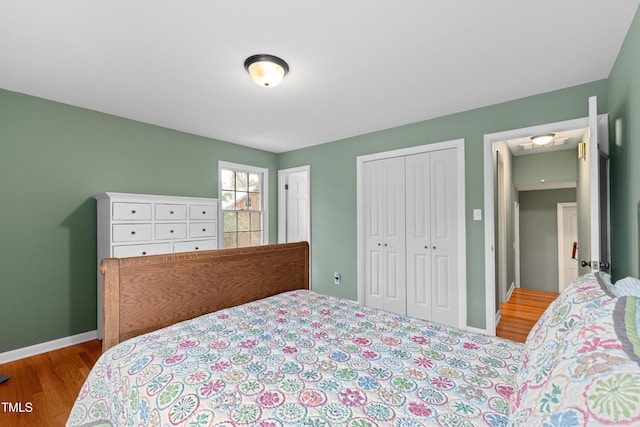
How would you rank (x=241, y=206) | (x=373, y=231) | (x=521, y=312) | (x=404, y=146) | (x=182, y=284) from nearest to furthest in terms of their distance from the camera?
(x=182, y=284), (x=404, y=146), (x=373, y=231), (x=521, y=312), (x=241, y=206)

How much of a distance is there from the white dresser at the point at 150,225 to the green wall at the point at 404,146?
1648 millimetres

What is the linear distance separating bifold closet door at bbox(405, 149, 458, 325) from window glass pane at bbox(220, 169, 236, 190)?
258cm

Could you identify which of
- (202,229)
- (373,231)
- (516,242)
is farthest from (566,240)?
(202,229)

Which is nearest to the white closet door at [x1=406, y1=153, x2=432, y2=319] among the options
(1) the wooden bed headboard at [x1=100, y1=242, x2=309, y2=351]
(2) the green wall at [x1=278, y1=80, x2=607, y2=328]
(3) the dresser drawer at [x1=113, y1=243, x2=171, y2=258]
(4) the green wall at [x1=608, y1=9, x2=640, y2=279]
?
(2) the green wall at [x1=278, y1=80, x2=607, y2=328]

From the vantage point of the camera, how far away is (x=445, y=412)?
0.89 m

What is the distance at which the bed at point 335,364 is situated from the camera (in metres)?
0.65

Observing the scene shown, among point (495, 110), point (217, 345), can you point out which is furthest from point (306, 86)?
point (217, 345)

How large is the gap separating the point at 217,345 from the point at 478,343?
1.26 meters

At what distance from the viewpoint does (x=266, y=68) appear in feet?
7.07

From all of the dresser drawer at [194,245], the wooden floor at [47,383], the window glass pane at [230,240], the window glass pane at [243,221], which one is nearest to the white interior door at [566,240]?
the wooden floor at [47,383]

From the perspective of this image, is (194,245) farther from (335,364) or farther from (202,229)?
(335,364)

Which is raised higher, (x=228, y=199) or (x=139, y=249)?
(x=228, y=199)

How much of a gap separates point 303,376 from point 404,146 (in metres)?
3.17

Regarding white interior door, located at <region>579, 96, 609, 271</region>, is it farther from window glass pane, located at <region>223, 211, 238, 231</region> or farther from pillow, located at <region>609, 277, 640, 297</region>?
window glass pane, located at <region>223, 211, 238, 231</region>
